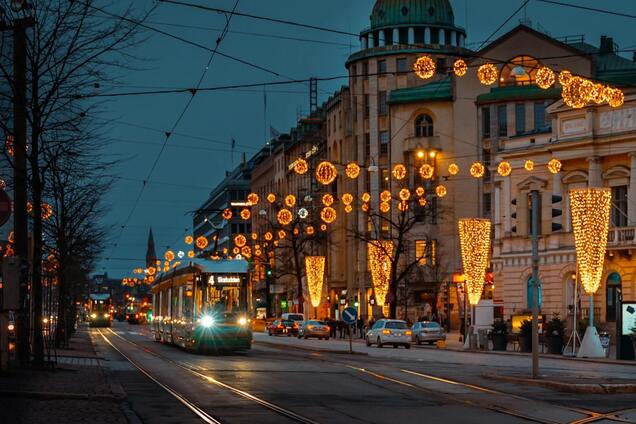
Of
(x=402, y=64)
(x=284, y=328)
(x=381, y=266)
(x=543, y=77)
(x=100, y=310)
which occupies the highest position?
(x=402, y=64)

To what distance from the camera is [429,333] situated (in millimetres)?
63188

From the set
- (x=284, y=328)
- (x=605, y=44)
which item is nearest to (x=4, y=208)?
(x=284, y=328)

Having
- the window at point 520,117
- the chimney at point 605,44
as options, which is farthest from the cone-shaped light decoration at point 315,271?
the chimney at point 605,44

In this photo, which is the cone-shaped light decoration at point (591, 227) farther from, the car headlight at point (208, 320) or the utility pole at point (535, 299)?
the utility pole at point (535, 299)

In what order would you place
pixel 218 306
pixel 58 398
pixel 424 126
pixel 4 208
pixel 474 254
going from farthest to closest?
pixel 424 126
pixel 474 254
pixel 218 306
pixel 58 398
pixel 4 208

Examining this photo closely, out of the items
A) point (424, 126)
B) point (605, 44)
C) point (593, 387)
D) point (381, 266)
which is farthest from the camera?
point (424, 126)

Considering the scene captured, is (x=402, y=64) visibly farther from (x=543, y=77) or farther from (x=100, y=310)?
(x=543, y=77)

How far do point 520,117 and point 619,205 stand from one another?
2832 cm

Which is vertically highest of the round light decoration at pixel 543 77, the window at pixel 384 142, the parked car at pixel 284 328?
the window at pixel 384 142

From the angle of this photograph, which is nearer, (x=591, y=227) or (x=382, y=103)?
(x=591, y=227)

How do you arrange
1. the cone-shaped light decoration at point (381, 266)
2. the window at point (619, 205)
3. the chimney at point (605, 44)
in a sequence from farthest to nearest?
the chimney at point (605, 44) → the cone-shaped light decoration at point (381, 266) → the window at point (619, 205)

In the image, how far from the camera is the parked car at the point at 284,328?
82875 mm

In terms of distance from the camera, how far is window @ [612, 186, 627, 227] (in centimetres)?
6019

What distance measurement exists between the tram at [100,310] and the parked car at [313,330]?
44610 mm
